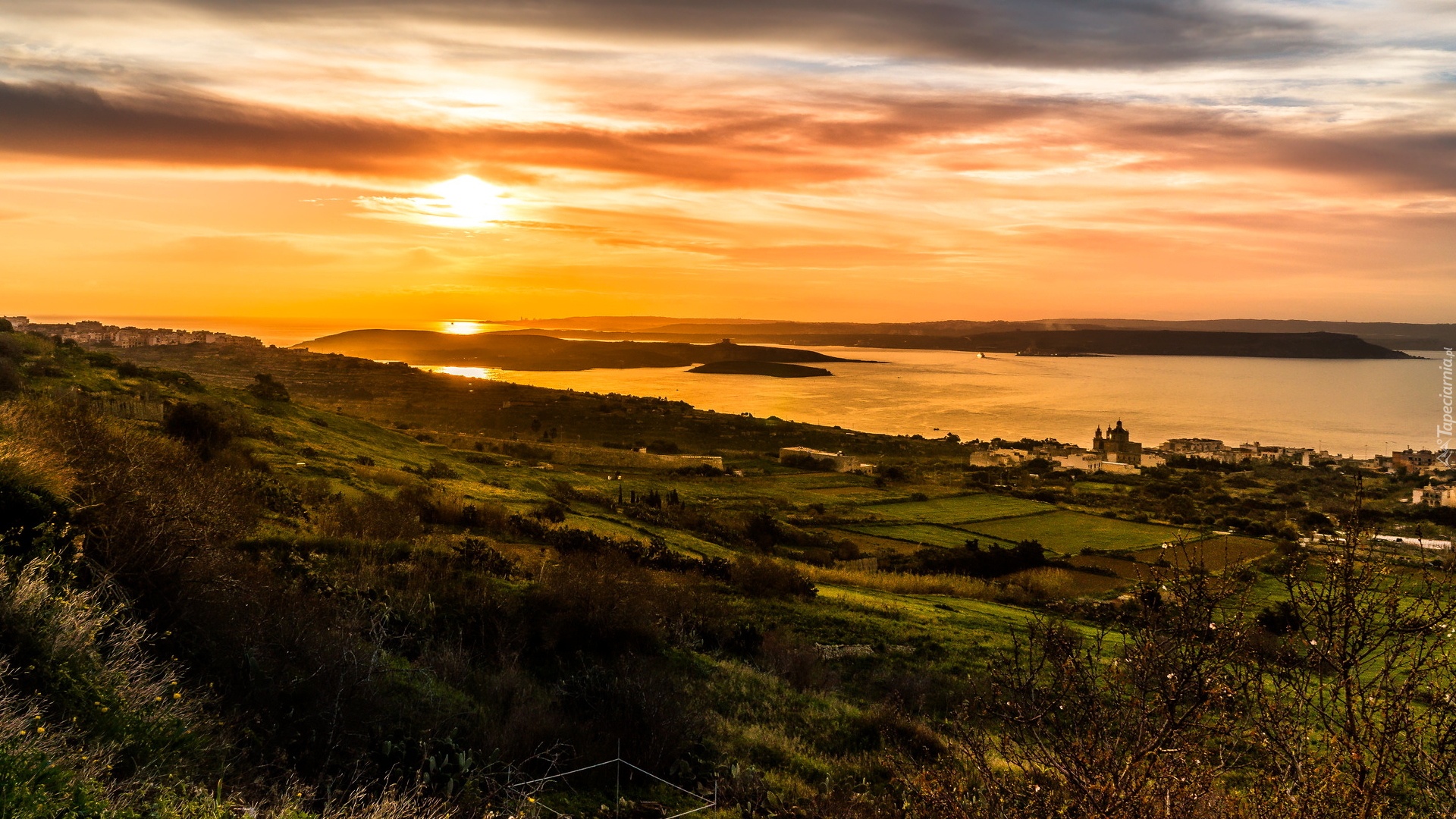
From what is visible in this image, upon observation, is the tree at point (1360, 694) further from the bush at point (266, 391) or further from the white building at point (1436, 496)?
the white building at point (1436, 496)

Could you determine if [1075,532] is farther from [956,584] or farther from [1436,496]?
[1436,496]

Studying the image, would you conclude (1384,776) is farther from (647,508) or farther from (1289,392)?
(1289,392)

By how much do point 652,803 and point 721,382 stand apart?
136 m

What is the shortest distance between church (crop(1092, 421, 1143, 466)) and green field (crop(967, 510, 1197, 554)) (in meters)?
35.0

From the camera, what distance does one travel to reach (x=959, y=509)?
41.7m

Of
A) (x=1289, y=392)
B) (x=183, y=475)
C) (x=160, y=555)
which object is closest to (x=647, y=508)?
(x=183, y=475)

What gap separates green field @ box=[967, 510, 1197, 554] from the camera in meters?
34.3

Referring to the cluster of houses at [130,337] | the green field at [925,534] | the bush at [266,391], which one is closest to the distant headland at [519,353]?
the cluster of houses at [130,337]

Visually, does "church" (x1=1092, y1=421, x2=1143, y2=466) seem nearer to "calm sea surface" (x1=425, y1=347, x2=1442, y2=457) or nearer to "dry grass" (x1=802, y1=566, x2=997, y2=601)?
"calm sea surface" (x1=425, y1=347, x2=1442, y2=457)

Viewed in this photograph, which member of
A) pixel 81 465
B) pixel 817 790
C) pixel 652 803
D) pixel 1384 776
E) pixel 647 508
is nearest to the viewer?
pixel 1384 776

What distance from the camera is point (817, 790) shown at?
7098 mm

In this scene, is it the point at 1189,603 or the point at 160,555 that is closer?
the point at 1189,603

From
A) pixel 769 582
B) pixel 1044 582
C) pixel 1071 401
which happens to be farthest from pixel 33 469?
pixel 1071 401

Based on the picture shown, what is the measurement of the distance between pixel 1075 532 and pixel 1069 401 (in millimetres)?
94438
